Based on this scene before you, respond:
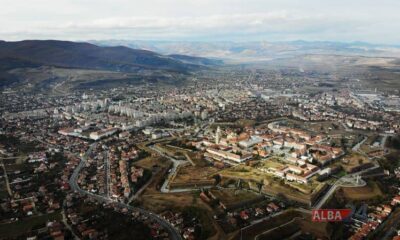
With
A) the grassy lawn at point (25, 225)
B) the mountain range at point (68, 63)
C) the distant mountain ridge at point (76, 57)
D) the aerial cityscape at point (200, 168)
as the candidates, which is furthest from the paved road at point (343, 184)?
the distant mountain ridge at point (76, 57)

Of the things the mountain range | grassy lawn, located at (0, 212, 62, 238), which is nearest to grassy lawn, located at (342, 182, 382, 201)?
grassy lawn, located at (0, 212, 62, 238)

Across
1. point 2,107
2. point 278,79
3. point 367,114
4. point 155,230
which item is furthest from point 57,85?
point 155,230

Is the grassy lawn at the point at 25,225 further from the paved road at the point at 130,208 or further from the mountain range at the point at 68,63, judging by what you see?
the mountain range at the point at 68,63

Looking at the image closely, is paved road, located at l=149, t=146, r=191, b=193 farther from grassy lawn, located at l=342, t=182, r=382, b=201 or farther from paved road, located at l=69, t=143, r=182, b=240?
grassy lawn, located at l=342, t=182, r=382, b=201

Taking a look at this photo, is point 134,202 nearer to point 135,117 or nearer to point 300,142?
point 300,142

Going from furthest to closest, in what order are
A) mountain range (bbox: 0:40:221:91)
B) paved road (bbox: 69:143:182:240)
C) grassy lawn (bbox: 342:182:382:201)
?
mountain range (bbox: 0:40:221:91) < grassy lawn (bbox: 342:182:382:201) < paved road (bbox: 69:143:182:240)

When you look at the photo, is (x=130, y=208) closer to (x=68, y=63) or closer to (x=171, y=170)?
(x=171, y=170)

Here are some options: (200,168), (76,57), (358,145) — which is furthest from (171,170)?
(76,57)

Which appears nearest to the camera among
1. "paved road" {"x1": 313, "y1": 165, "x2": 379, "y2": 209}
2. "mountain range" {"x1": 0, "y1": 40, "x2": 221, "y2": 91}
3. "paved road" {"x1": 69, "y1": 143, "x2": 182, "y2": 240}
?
"paved road" {"x1": 69, "y1": 143, "x2": 182, "y2": 240}
